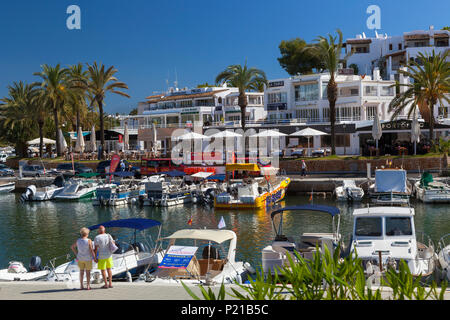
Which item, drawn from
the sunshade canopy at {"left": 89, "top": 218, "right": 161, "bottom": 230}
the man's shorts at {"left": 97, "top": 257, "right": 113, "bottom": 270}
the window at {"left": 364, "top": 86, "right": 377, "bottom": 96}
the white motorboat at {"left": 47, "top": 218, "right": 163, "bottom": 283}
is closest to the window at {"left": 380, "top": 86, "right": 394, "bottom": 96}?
the window at {"left": 364, "top": 86, "right": 377, "bottom": 96}

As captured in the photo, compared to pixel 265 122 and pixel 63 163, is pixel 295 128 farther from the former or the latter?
pixel 63 163

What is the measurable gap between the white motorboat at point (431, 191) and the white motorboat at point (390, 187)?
112cm

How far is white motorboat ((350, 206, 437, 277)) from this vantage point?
1678 cm

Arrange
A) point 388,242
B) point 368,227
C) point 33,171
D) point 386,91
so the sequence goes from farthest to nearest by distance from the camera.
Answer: point 386,91, point 33,171, point 368,227, point 388,242

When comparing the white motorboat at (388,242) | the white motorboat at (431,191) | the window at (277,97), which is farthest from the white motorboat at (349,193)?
the window at (277,97)

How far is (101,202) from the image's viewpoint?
1667 inches

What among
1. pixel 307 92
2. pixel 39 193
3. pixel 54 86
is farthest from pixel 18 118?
pixel 307 92

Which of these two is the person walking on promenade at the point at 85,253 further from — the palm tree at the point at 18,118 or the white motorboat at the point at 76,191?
the palm tree at the point at 18,118

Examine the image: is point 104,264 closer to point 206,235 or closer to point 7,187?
point 206,235

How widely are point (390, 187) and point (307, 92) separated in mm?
37424

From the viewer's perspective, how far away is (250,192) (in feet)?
124

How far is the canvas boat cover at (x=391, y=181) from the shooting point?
37.3 m

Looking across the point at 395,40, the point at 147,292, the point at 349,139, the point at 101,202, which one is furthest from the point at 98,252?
the point at 395,40

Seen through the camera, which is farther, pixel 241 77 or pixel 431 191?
pixel 241 77
